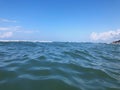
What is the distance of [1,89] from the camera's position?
3.50m

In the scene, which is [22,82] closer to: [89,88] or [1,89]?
[1,89]

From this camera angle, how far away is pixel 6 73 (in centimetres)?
482

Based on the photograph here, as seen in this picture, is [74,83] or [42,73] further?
[42,73]

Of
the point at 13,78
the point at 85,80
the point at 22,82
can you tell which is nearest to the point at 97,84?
the point at 85,80

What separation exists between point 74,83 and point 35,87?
1.25 m

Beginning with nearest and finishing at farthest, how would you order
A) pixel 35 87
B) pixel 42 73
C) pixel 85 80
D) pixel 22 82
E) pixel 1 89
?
1. pixel 1 89
2. pixel 35 87
3. pixel 22 82
4. pixel 85 80
5. pixel 42 73

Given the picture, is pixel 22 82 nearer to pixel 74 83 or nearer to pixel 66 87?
pixel 66 87

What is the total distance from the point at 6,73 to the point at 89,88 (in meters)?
2.91

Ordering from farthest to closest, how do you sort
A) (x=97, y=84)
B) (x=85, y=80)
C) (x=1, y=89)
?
(x=85, y=80) < (x=97, y=84) < (x=1, y=89)

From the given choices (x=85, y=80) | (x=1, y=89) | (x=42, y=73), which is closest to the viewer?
(x=1, y=89)

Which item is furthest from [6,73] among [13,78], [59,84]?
[59,84]

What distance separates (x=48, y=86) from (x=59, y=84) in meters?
0.37

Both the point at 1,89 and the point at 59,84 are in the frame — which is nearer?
the point at 1,89

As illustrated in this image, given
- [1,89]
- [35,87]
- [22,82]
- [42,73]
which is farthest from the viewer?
[42,73]
